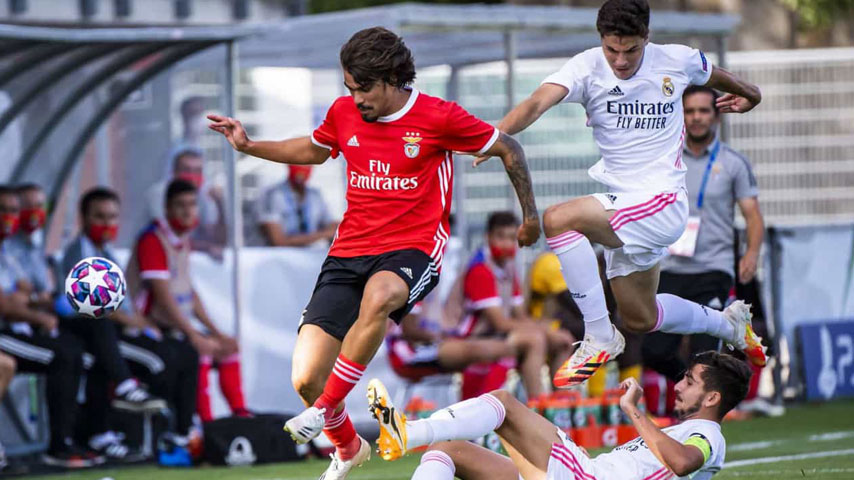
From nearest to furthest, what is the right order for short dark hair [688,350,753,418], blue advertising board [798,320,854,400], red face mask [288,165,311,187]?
1. short dark hair [688,350,753,418]
2. red face mask [288,165,311,187]
3. blue advertising board [798,320,854,400]

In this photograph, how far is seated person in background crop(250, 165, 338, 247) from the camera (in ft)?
46.2

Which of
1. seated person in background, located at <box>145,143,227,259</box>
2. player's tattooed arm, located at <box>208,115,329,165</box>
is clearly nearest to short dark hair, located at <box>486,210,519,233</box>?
seated person in background, located at <box>145,143,227,259</box>

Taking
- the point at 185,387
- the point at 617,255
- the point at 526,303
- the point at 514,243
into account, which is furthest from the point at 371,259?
the point at 526,303

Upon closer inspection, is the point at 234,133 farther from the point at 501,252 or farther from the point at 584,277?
the point at 501,252

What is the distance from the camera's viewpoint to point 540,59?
650 inches

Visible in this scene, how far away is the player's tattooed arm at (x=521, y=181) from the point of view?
27.0ft

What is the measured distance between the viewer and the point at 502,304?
13445 millimetres

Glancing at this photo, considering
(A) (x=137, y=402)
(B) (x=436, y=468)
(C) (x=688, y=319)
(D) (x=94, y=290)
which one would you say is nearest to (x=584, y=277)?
(C) (x=688, y=319)

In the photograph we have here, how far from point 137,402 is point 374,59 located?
474 cm

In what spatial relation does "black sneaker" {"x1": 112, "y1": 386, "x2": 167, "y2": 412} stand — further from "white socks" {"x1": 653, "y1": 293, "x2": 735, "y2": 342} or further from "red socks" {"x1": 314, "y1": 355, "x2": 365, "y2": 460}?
"white socks" {"x1": 653, "y1": 293, "x2": 735, "y2": 342}

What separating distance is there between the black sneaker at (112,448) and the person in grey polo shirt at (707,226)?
156 inches

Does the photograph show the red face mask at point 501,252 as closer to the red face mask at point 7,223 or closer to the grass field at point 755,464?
the grass field at point 755,464

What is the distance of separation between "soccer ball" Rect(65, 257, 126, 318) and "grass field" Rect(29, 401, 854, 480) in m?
1.51

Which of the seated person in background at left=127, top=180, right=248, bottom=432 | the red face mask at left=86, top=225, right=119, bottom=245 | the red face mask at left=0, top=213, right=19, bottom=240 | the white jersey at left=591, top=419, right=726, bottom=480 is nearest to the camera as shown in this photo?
the white jersey at left=591, top=419, right=726, bottom=480
